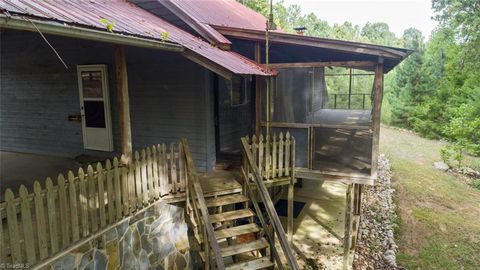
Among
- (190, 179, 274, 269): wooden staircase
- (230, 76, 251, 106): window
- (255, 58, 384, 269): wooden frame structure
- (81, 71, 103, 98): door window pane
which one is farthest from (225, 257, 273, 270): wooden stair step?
(81, 71, 103, 98): door window pane

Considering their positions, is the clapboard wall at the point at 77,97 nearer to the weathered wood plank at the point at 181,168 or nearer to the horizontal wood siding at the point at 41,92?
the horizontal wood siding at the point at 41,92

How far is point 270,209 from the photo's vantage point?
18.1ft

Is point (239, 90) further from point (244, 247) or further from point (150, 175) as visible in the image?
point (244, 247)

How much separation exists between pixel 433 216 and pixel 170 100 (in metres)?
8.90

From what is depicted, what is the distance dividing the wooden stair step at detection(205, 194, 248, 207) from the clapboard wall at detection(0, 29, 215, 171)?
127cm

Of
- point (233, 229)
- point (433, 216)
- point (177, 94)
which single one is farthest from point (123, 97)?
point (433, 216)

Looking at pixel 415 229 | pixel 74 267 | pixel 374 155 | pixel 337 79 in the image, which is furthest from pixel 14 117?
pixel 337 79

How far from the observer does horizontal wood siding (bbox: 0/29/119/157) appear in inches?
315

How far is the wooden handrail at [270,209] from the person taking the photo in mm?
4949

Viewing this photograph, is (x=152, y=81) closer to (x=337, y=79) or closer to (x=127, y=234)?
(x=127, y=234)

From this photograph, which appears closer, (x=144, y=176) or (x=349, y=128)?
(x=144, y=176)

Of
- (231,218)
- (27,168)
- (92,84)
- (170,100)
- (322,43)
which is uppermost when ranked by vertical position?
(322,43)

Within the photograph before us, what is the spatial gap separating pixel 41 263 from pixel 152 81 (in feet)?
15.1

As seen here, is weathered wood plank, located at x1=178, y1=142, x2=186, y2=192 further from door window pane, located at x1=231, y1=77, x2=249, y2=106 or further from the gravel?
the gravel
